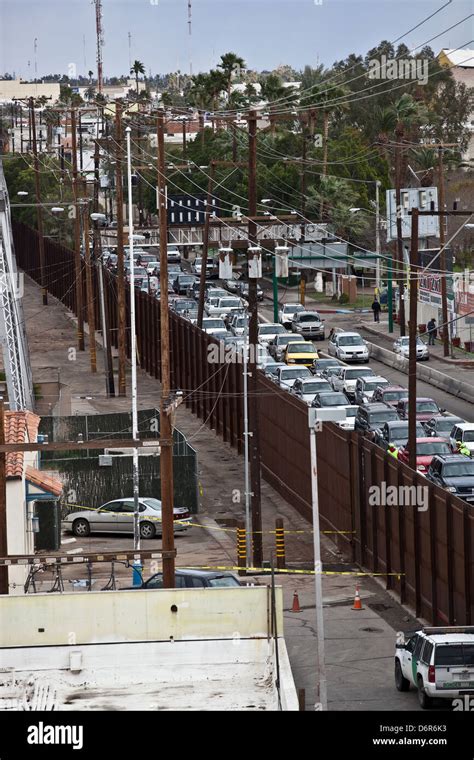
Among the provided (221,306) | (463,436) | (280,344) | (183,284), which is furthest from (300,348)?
(183,284)

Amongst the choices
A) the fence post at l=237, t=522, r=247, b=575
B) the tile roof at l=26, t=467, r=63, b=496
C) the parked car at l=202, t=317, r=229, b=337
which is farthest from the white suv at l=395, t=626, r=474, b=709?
the parked car at l=202, t=317, r=229, b=337

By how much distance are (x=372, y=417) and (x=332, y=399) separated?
12.4 feet

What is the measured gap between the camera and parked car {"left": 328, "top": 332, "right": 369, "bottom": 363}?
68.8 metres

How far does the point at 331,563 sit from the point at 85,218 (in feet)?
142

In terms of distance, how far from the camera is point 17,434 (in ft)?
114

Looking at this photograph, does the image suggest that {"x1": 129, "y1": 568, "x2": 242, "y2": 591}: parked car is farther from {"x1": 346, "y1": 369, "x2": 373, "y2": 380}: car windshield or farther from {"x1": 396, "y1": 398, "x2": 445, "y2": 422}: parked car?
{"x1": 346, "y1": 369, "x2": 373, "y2": 380}: car windshield

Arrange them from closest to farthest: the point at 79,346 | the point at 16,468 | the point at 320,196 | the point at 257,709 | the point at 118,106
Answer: the point at 257,709 → the point at 16,468 → the point at 118,106 → the point at 79,346 → the point at 320,196

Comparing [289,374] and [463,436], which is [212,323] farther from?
[463,436]

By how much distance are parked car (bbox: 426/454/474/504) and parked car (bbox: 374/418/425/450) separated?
15.3 ft

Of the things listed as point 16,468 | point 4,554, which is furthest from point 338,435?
point 4,554

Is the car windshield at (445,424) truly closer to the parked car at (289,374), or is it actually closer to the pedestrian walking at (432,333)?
the parked car at (289,374)

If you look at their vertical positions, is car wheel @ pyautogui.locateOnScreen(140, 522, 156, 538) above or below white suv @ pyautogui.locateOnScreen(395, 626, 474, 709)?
below

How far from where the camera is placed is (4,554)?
27406 millimetres
